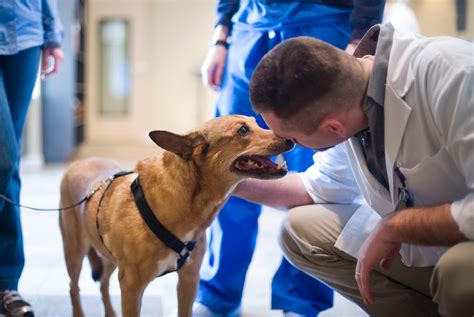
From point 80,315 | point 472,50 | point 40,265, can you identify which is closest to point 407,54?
point 472,50

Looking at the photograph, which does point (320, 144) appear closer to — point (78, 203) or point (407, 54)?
point (407, 54)

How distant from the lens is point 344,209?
185cm

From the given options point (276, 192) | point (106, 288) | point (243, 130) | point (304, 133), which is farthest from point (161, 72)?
point (304, 133)

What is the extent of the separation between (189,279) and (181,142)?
0.46 metres

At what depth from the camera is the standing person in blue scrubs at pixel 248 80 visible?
209 cm

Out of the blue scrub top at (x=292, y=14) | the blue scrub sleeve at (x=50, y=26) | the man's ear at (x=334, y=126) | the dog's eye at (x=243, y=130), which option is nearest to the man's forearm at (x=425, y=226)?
the man's ear at (x=334, y=126)

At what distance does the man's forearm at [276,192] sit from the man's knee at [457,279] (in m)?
0.62


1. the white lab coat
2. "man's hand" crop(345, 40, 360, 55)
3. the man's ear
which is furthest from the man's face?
"man's hand" crop(345, 40, 360, 55)

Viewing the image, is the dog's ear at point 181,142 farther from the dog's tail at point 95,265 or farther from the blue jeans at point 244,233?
the dog's tail at point 95,265

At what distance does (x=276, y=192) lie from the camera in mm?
1884

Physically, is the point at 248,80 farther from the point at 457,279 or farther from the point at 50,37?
the point at 457,279

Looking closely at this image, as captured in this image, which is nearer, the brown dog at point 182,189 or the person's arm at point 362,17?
the brown dog at point 182,189

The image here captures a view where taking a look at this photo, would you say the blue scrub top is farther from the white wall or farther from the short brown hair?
the white wall

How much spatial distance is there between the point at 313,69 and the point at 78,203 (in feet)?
3.54
